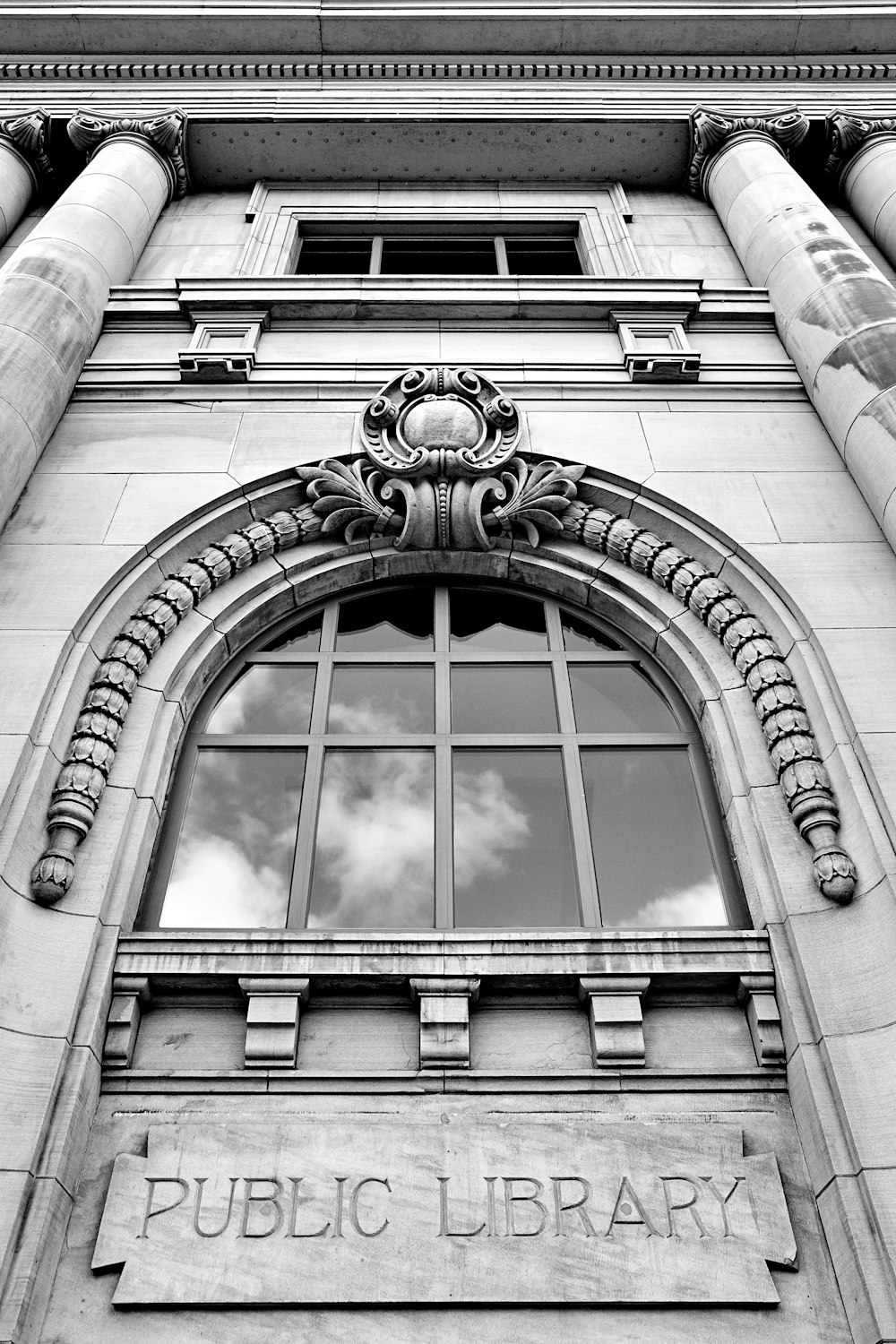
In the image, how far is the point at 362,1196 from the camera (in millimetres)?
5168

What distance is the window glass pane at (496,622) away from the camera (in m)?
8.51

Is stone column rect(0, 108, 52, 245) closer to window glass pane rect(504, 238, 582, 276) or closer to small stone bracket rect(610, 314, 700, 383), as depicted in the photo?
window glass pane rect(504, 238, 582, 276)

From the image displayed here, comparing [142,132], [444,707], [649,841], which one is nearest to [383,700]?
[444,707]

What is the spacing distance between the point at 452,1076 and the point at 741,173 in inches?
415

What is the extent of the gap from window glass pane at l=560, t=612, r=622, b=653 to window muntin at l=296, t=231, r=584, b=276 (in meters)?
5.60

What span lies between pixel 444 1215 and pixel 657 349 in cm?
790

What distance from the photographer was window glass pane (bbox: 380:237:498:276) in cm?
1241

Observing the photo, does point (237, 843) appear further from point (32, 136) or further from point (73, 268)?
point (32, 136)

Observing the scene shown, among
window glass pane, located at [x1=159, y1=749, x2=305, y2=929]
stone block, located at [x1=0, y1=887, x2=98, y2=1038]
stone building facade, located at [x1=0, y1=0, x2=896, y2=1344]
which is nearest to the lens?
stone building facade, located at [x1=0, y1=0, x2=896, y2=1344]

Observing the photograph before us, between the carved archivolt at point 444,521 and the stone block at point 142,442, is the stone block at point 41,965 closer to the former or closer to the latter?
the carved archivolt at point 444,521

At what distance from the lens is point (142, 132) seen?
40.9ft

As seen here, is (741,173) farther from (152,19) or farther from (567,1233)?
(567,1233)

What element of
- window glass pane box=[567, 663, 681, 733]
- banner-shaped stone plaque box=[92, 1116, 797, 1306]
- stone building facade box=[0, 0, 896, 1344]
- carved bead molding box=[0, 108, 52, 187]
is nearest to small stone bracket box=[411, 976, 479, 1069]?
stone building facade box=[0, 0, 896, 1344]

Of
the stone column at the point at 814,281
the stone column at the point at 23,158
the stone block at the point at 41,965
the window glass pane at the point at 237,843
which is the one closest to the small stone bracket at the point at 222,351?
the stone column at the point at 23,158
